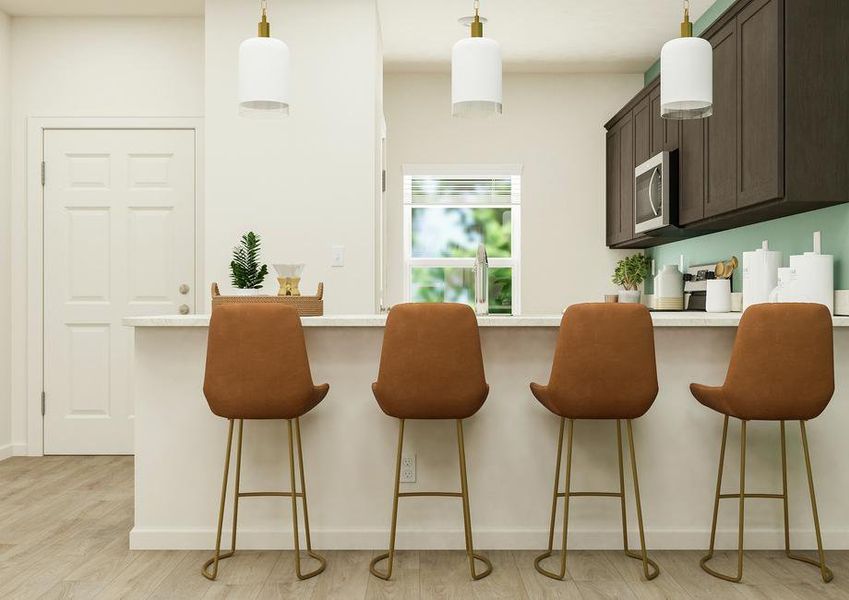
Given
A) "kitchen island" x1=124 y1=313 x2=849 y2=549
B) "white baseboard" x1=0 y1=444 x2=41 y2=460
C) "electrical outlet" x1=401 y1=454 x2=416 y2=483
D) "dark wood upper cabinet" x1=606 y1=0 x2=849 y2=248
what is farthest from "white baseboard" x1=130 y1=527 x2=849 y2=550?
"white baseboard" x1=0 y1=444 x2=41 y2=460

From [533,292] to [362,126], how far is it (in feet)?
7.40

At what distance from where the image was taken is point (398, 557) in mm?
2859

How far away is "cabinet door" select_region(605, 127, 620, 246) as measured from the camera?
18.0ft

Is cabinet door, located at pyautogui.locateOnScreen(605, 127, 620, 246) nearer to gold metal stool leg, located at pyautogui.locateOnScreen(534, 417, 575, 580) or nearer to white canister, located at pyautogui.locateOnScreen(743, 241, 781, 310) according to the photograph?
white canister, located at pyautogui.locateOnScreen(743, 241, 781, 310)

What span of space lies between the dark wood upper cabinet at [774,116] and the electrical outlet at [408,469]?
189cm

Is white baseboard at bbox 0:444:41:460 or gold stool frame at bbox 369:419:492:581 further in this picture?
white baseboard at bbox 0:444:41:460

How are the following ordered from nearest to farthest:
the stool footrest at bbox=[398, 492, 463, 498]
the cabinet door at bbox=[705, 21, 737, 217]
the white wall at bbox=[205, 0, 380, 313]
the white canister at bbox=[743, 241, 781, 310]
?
the stool footrest at bbox=[398, 492, 463, 498], the white canister at bbox=[743, 241, 781, 310], the cabinet door at bbox=[705, 21, 737, 217], the white wall at bbox=[205, 0, 380, 313]

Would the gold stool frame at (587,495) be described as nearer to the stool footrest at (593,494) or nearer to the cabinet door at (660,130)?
the stool footrest at (593,494)

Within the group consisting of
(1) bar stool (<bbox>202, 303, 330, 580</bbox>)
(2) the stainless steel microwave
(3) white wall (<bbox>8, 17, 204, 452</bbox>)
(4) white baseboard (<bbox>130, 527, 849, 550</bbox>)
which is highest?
(3) white wall (<bbox>8, 17, 204, 452</bbox>)

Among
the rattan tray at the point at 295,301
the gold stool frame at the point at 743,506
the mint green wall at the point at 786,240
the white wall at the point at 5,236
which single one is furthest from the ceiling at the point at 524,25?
the gold stool frame at the point at 743,506

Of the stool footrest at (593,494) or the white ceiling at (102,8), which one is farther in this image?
the white ceiling at (102,8)

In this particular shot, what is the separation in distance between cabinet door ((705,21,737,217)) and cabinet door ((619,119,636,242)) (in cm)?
127

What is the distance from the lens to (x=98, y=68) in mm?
4656

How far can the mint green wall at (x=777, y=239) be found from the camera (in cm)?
324
